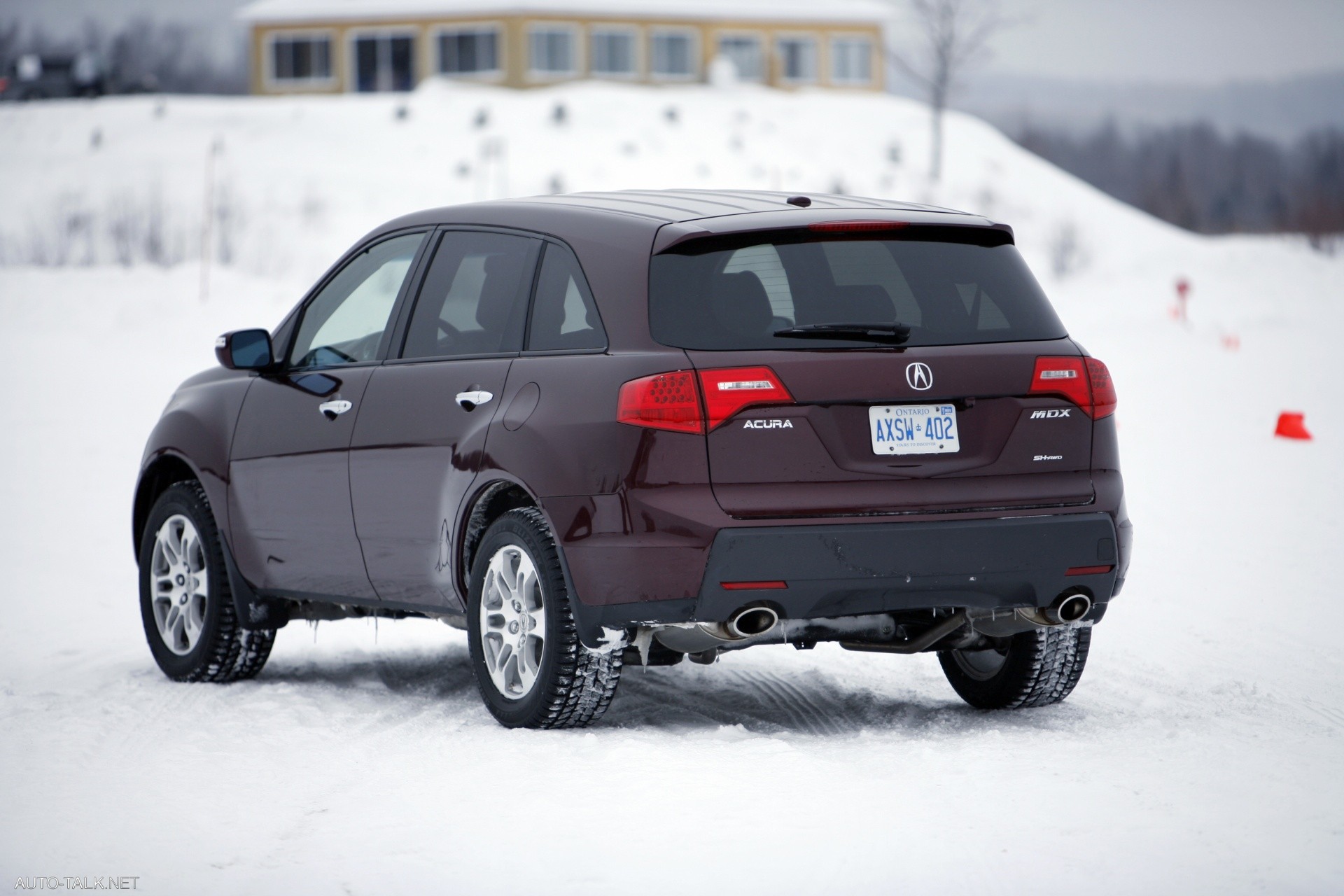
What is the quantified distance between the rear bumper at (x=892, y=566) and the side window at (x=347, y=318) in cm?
192

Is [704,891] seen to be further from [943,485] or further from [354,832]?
[943,485]

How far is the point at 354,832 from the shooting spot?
4836mm

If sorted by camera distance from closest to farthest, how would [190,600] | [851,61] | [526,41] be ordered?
[190,600]
[526,41]
[851,61]

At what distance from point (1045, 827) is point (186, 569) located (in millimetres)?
4452

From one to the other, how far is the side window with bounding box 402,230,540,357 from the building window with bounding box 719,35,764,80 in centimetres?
6430

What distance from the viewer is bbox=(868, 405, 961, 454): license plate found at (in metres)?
5.59

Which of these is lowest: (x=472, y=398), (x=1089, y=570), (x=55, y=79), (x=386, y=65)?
(x=1089, y=570)

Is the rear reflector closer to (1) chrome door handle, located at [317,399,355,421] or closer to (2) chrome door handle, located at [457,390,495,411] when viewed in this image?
(2) chrome door handle, located at [457,390,495,411]

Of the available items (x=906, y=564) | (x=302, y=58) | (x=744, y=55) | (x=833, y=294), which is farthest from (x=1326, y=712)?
(x=302, y=58)

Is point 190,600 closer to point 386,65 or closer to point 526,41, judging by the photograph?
point 526,41

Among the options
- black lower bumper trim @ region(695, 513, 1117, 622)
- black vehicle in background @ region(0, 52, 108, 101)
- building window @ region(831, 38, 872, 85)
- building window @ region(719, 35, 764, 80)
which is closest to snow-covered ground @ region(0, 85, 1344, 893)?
black lower bumper trim @ region(695, 513, 1117, 622)

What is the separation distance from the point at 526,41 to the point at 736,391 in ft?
204

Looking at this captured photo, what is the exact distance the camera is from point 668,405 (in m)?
5.45

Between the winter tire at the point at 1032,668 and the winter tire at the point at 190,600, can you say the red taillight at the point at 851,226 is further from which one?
the winter tire at the point at 190,600
